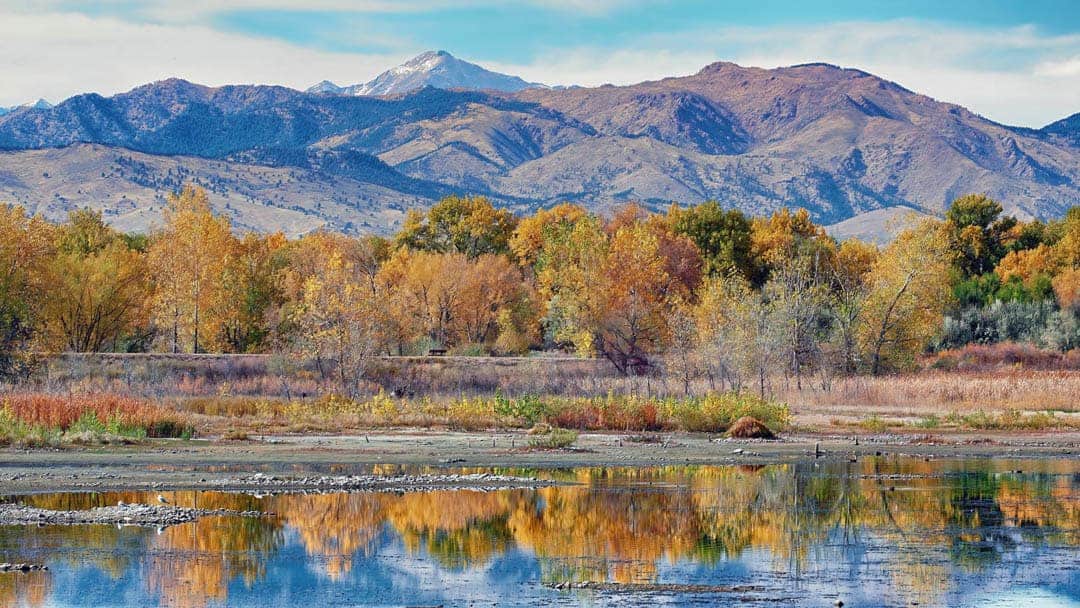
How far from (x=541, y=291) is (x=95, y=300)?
28.9m

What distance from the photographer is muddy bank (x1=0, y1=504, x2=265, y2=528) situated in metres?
21.8

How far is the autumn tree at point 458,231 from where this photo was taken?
4097 inches

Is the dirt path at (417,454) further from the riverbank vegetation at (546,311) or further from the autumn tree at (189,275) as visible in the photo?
the autumn tree at (189,275)

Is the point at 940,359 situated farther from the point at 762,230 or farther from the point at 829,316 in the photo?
the point at 762,230

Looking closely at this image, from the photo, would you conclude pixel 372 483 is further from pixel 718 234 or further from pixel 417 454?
pixel 718 234

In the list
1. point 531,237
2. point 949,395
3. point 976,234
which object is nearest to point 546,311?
point 531,237

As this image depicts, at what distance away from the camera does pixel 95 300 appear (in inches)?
2657

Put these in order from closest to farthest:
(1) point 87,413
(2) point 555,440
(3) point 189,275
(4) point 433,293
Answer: (2) point 555,440 → (1) point 87,413 → (3) point 189,275 → (4) point 433,293

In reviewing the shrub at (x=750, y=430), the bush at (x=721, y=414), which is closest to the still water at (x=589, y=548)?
the shrub at (x=750, y=430)

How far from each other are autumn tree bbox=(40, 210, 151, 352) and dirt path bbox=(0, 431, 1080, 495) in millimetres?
30387

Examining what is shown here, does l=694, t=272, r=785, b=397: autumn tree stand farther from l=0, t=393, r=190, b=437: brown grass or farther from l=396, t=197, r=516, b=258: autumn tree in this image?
l=396, t=197, r=516, b=258: autumn tree

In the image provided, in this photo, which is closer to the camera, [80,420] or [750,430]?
[80,420]

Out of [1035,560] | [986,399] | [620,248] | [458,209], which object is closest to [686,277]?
[620,248]

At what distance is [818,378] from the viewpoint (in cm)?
5856
